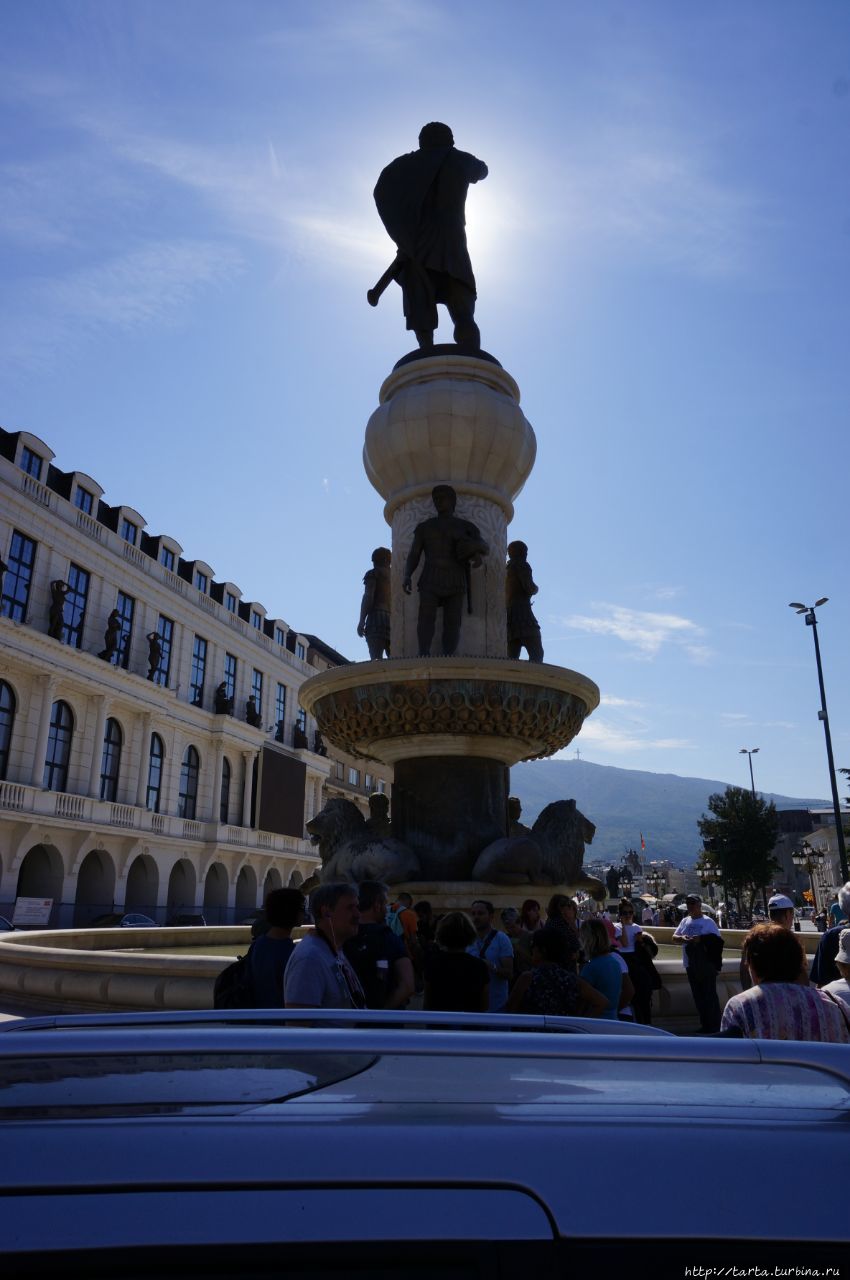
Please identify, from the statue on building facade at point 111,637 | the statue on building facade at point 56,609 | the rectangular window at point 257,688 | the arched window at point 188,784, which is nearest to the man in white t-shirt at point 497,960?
the statue on building facade at point 56,609

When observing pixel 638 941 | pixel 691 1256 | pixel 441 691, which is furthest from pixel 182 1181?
pixel 441 691

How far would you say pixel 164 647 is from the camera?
47.2 meters

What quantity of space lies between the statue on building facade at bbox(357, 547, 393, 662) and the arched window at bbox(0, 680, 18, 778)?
87.5 ft

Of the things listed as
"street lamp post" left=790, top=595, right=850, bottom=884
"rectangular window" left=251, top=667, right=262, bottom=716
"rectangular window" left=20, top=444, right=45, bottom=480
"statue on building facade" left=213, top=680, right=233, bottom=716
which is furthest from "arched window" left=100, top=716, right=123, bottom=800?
"street lamp post" left=790, top=595, right=850, bottom=884

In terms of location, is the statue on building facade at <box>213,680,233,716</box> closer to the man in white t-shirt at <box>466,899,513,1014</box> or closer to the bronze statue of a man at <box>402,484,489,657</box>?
the bronze statue of a man at <box>402,484,489,657</box>

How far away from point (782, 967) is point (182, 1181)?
9.78ft

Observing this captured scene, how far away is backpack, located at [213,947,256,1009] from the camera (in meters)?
4.05

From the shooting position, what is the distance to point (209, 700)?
51000mm

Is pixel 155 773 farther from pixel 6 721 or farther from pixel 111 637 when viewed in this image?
pixel 6 721

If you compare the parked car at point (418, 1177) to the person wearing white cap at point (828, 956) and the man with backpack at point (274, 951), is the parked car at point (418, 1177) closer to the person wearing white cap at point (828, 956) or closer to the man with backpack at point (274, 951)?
the man with backpack at point (274, 951)

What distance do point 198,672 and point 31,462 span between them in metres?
16.1

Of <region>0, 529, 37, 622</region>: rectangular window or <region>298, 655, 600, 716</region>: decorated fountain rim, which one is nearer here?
<region>298, 655, 600, 716</region>: decorated fountain rim

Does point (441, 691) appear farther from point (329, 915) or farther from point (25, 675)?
point (25, 675)

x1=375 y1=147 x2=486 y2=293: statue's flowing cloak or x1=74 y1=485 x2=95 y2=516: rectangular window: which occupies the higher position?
x1=74 y1=485 x2=95 y2=516: rectangular window
